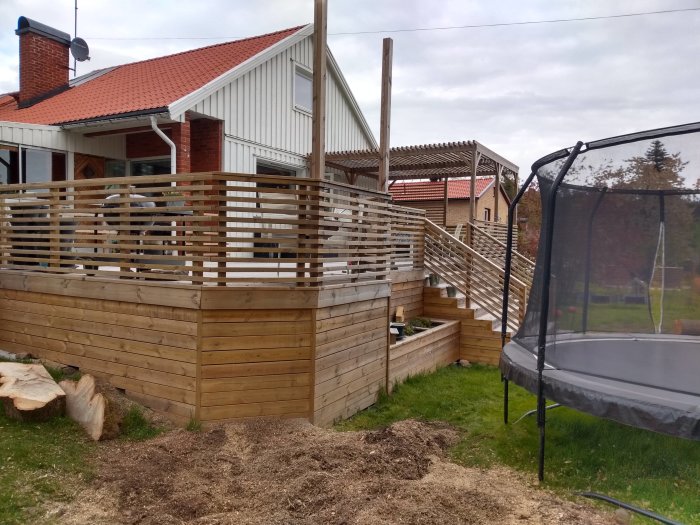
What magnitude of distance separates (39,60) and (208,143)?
5709mm

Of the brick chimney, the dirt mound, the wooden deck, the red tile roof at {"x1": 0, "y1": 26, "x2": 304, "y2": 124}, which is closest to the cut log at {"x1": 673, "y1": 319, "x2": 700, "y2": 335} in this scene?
the dirt mound

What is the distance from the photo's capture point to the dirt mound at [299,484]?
124 inches

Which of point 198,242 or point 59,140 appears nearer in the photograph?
point 198,242

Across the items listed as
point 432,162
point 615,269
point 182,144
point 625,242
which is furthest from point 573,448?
point 432,162

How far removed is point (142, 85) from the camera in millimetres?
10297

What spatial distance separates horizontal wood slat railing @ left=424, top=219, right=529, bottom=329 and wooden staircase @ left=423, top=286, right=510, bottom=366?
241 millimetres

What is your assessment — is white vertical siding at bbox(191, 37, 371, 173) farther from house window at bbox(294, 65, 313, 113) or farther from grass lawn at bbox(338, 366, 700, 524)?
grass lawn at bbox(338, 366, 700, 524)

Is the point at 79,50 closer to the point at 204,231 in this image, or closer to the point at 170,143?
the point at 170,143

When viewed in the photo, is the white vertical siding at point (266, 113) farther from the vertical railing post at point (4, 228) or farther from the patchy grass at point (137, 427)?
the patchy grass at point (137, 427)

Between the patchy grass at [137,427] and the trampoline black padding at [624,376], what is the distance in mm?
3178

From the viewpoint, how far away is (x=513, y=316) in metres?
8.16

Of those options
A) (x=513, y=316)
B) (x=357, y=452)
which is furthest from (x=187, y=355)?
(x=513, y=316)

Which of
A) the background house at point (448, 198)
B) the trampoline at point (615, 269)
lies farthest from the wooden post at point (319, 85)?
the background house at point (448, 198)

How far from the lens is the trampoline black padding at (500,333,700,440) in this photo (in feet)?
10.5
